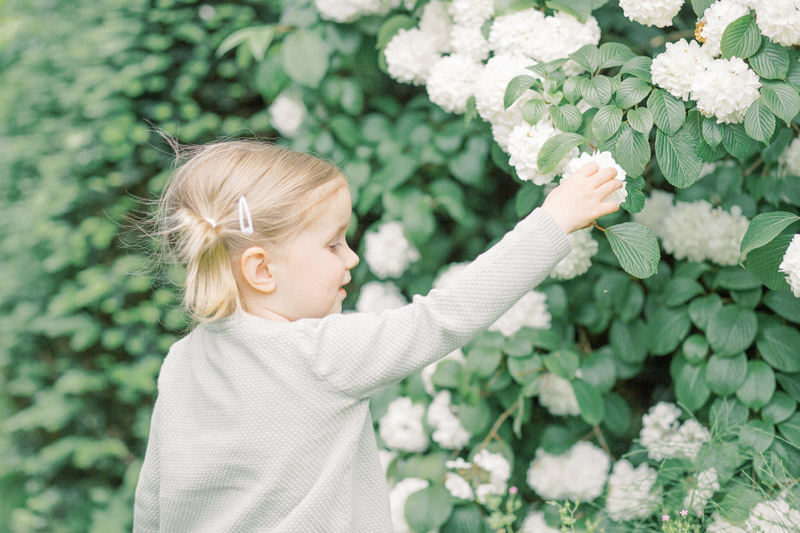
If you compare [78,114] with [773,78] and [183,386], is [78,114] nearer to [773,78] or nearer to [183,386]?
[183,386]

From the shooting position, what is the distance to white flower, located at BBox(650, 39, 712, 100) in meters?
1.26

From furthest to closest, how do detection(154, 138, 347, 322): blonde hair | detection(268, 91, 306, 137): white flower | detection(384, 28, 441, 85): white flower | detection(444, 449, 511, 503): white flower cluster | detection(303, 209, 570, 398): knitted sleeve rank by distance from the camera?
detection(268, 91, 306, 137): white flower < detection(384, 28, 441, 85): white flower < detection(444, 449, 511, 503): white flower cluster < detection(154, 138, 347, 322): blonde hair < detection(303, 209, 570, 398): knitted sleeve

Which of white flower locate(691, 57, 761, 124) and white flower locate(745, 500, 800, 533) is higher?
white flower locate(691, 57, 761, 124)

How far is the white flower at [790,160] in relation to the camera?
1.52m

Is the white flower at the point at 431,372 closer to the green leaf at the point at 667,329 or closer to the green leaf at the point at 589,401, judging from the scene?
the green leaf at the point at 589,401

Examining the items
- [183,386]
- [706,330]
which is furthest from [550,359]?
[183,386]

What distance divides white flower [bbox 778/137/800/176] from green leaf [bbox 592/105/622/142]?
0.48 m

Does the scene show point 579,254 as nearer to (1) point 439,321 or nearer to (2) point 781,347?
(2) point 781,347

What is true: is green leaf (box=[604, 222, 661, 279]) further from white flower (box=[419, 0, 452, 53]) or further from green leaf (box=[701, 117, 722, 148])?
white flower (box=[419, 0, 452, 53])

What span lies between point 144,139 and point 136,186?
0.58ft

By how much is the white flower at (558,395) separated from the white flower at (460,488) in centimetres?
28

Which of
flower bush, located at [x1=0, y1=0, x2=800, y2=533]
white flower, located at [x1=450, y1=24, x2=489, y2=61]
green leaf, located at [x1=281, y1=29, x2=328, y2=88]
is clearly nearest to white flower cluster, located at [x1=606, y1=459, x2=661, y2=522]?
flower bush, located at [x1=0, y1=0, x2=800, y2=533]

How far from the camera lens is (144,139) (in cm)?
243

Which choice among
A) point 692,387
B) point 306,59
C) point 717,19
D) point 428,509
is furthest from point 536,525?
point 306,59
